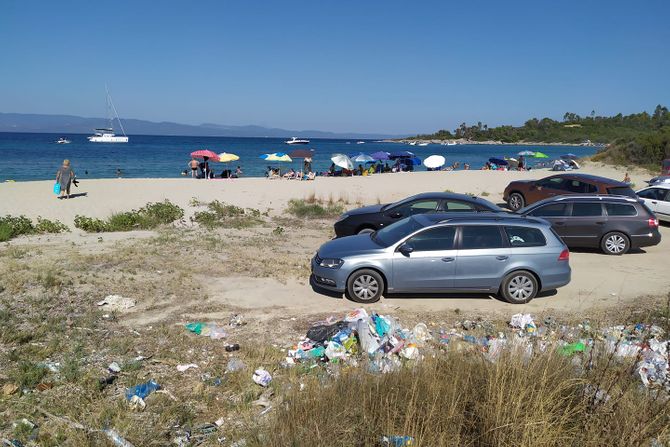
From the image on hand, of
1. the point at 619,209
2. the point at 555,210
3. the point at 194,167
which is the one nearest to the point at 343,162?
the point at 194,167

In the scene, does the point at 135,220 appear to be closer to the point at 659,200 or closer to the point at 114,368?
the point at 114,368

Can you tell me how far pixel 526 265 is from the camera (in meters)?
8.30

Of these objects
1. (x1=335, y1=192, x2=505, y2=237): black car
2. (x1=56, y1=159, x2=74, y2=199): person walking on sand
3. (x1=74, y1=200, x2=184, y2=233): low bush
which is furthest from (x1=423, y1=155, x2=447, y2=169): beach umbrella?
(x1=335, y1=192, x2=505, y2=237): black car

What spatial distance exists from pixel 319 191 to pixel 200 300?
1719 centimetres

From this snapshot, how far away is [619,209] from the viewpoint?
40.9 ft

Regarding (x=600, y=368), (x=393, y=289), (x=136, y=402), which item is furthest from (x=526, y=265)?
(x=136, y=402)

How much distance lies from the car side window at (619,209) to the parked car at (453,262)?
4.97m

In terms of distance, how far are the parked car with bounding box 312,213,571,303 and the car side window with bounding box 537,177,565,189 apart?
8.87 metres

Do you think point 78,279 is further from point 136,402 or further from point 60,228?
point 60,228

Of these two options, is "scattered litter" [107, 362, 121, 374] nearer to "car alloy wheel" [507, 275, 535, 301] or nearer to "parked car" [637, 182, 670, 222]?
"car alloy wheel" [507, 275, 535, 301]

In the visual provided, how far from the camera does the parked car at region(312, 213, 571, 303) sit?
8.16 metres

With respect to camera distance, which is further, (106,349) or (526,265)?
(526,265)

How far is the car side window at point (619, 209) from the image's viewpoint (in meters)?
12.4

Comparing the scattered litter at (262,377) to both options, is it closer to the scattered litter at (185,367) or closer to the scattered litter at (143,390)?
the scattered litter at (185,367)
